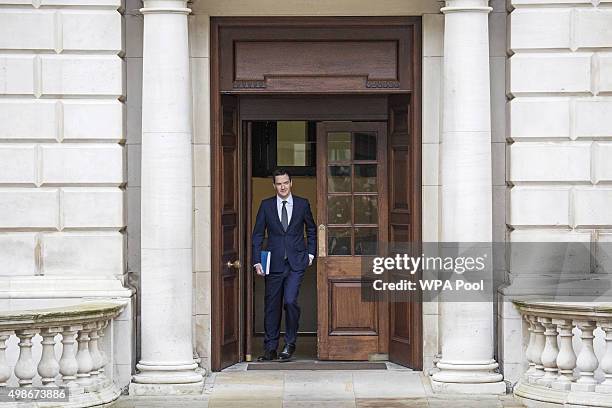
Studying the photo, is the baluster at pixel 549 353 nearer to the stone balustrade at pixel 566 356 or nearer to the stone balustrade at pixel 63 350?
the stone balustrade at pixel 566 356

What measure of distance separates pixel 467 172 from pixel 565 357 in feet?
7.01

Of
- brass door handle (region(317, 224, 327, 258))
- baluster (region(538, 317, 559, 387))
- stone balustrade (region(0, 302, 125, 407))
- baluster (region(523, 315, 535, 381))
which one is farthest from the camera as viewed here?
brass door handle (region(317, 224, 327, 258))

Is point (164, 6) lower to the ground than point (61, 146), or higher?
higher

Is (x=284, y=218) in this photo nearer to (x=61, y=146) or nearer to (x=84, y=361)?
(x=61, y=146)

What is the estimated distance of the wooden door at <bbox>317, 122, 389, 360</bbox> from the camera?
15.8 meters

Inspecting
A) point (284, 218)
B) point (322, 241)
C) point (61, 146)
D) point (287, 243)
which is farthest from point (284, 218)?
point (61, 146)

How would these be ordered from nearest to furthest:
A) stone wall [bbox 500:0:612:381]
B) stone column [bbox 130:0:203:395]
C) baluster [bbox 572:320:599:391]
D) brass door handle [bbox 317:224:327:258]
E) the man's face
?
baluster [bbox 572:320:599:391]
stone column [bbox 130:0:203:395]
stone wall [bbox 500:0:612:381]
the man's face
brass door handle [bbox 317:224:327:258]

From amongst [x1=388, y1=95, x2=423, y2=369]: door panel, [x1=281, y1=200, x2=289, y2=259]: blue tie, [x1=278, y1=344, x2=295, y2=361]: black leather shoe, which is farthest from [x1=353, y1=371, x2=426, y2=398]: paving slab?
[x1=281, y1=200, x2=289, y2=259]: blue tie

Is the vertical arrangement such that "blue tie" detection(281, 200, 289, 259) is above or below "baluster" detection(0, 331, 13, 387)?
above

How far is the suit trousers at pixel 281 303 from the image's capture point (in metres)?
15.8

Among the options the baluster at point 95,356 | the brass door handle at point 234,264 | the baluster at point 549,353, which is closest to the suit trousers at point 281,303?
the brass door handle at point 234,264

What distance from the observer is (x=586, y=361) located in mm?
12891

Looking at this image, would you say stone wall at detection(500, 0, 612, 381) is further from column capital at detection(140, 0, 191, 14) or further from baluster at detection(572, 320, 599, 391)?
column capital at detection(140, 0, 191, 14)

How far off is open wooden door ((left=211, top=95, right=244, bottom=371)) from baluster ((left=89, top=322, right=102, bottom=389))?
1.81 m
